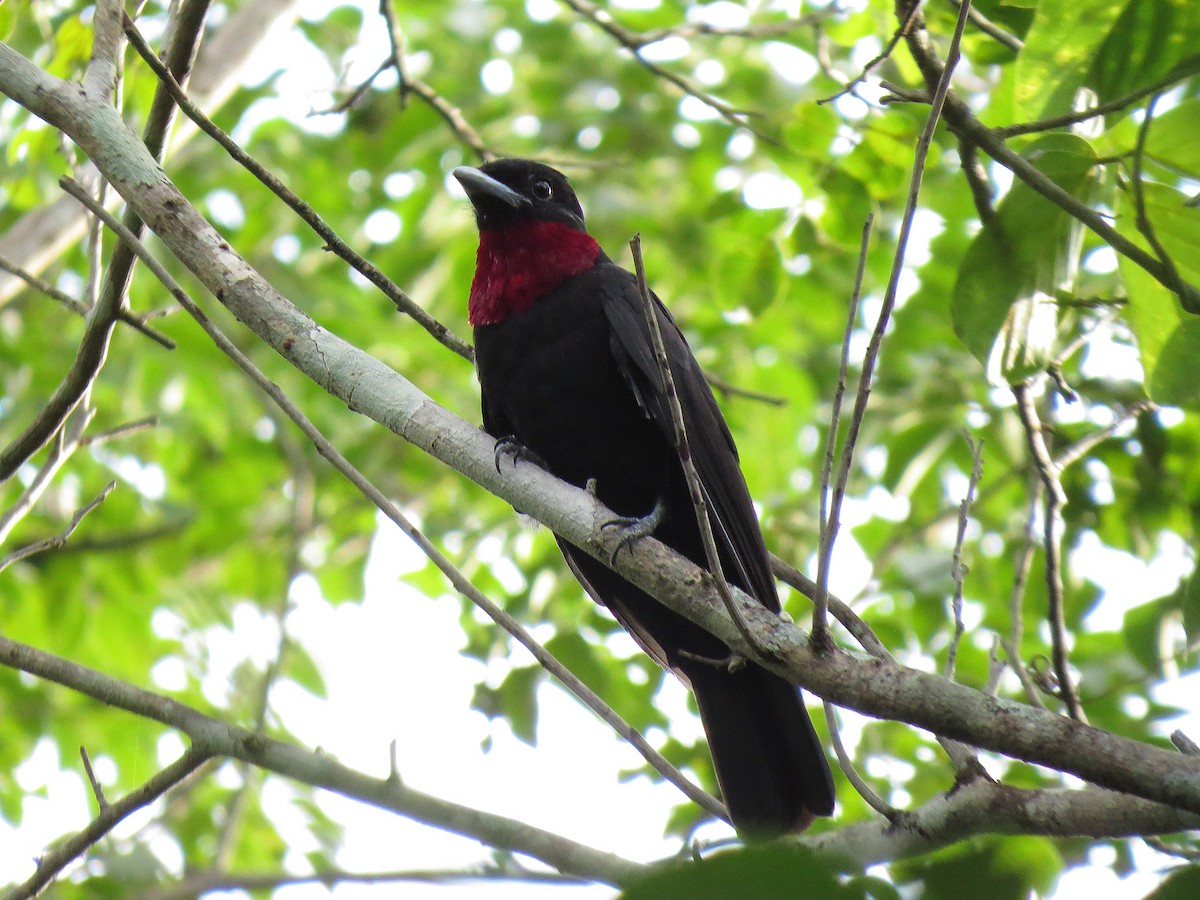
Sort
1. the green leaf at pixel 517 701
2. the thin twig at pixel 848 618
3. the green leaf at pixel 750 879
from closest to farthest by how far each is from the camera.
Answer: the green leaf at pixel 750 879 < the thin twig at pixel 848 618 < the green leaf at pixel 517 701

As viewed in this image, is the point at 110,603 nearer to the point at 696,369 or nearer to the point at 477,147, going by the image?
the point at 477,147

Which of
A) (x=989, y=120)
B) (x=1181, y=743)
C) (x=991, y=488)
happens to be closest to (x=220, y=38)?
(x=989, y=120)

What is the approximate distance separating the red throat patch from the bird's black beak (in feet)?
0.33

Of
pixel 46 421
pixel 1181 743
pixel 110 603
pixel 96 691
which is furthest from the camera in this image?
pixel 110 603

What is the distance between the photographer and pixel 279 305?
244cm

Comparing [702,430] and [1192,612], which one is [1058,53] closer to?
[1192,612]

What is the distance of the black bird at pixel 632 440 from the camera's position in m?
3.23

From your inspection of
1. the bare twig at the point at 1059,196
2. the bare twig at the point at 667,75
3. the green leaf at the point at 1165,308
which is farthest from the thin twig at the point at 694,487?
the bare twig at the point at 667,75

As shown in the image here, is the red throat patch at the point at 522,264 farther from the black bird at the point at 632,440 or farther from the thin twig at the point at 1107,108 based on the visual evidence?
the thin twig at the point at 1107,108

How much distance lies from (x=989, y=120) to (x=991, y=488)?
1.28 m

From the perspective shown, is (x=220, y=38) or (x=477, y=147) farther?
(x=220, y=38)

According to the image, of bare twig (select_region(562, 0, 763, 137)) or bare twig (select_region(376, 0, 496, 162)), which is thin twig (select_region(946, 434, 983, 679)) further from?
bare twig (select_region(376, 0, 496, 162))

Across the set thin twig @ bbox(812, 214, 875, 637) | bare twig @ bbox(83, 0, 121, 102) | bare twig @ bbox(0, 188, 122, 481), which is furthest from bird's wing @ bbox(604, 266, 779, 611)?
bare twig @ bbox(83, 0, 121, 102)

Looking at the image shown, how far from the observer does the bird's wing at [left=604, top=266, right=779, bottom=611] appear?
318 centimetres
